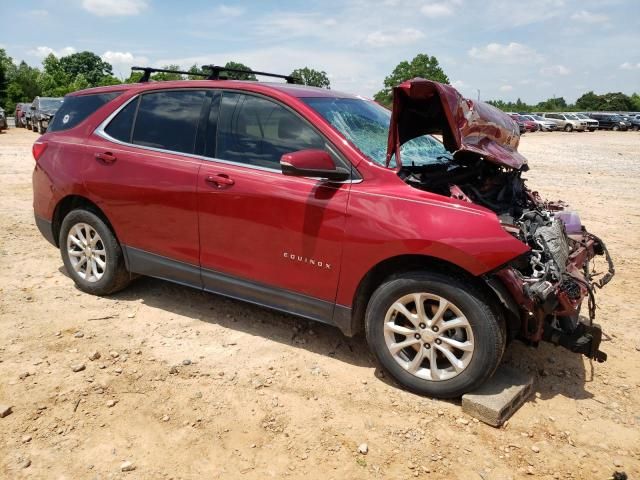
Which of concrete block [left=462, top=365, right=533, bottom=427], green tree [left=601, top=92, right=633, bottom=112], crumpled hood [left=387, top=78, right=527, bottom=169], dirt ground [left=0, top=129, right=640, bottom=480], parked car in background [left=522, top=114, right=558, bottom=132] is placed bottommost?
dirt ground [left=0, top=129, right=640, bottom=480]

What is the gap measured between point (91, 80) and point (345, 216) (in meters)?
87.5

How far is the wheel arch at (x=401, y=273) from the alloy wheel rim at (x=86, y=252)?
2.36 meters

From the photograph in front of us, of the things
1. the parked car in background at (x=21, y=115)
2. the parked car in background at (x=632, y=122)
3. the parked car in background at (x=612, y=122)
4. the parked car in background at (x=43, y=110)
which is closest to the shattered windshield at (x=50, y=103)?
the parked car in background at (x=43, y=110)

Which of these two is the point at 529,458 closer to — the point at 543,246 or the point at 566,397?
the point at 566,397

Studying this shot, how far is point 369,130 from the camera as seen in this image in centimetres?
384

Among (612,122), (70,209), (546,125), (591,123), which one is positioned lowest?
(70,209)

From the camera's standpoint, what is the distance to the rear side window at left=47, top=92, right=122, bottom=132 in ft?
15.0

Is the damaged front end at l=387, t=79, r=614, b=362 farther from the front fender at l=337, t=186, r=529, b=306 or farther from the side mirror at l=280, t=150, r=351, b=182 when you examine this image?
the side mirror at l=280, t=150, r=351, b=182

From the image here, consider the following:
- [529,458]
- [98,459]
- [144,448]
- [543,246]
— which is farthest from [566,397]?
[98,459]

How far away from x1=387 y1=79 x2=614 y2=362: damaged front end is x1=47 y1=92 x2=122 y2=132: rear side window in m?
2.63

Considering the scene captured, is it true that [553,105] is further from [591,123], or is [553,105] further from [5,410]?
[5,410]

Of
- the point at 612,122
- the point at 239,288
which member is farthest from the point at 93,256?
the point at 612,122

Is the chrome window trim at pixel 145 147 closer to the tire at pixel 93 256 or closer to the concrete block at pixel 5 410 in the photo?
the tire at pixel 93 256

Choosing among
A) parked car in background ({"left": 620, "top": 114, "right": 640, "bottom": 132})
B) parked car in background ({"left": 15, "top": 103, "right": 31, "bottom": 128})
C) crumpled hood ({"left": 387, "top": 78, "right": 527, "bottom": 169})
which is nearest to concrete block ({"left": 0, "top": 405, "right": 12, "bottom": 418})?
crumpled hood ({"left": 387, "top": 78, "right": 527, "bottom": 169})
